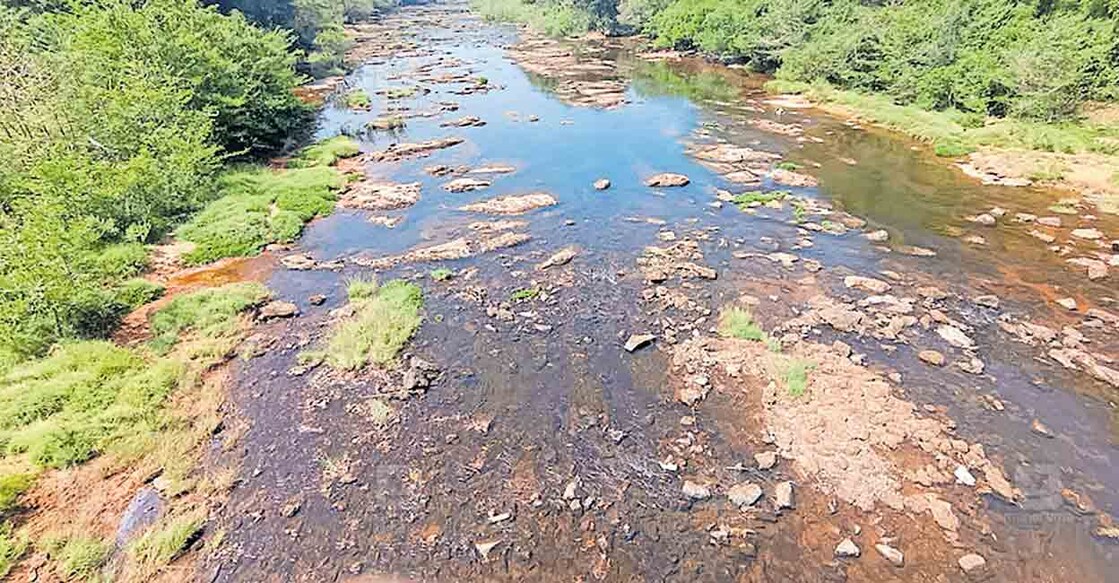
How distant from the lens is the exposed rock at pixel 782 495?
10.2 metres

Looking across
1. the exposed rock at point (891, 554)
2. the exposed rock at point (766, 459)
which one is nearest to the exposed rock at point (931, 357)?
the exposed rock at point (766, 459)

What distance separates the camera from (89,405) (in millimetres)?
11844

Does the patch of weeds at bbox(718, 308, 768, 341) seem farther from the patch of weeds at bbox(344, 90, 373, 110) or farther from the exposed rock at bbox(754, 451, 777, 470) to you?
the patch of weeds at bbox(344, 90, 373, 110)

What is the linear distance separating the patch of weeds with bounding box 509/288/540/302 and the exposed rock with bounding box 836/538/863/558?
387 inches

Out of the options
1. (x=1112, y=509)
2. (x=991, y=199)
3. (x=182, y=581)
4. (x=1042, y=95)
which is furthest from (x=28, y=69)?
(x=1042, y=95)

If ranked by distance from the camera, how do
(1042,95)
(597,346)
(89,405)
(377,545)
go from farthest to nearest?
1. (1042,95)
2. (597,346)
3. (89,405)
4. (377,545)

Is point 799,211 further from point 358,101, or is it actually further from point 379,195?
point 358,101

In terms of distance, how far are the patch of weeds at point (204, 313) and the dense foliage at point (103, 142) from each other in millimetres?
1263

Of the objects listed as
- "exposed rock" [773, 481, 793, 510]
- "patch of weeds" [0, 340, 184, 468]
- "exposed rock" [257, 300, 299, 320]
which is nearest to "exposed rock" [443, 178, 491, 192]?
"exposed rock" [257, 300, 299, 320]

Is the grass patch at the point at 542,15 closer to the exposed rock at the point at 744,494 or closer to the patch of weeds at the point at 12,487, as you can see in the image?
the exposed rock at the point at 744,494

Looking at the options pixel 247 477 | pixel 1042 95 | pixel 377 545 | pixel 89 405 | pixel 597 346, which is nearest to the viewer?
pixel 377 545

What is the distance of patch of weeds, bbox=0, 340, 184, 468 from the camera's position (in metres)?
11.0

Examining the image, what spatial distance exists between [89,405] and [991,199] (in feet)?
95.4

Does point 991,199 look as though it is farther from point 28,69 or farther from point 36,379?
point 28,69
